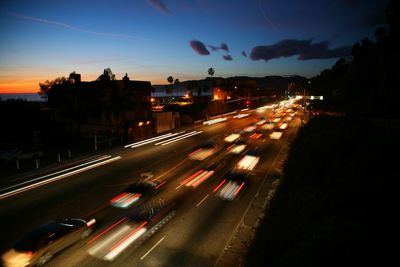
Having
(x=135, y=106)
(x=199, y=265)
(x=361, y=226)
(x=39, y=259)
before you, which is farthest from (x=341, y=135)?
(x=135, y=106)

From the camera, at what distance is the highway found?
11633 millimetres

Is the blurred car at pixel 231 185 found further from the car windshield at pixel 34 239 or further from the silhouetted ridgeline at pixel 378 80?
the silhouetted ridgeline at pixel 378 80

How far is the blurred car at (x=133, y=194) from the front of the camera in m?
17.2

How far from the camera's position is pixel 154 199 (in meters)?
17.7

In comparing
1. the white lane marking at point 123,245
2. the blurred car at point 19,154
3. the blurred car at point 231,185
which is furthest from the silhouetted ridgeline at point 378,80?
the blurred car at point 19,154

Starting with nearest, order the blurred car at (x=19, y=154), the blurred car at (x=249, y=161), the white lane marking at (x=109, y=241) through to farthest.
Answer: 1. the white lane marking at (x=109, y=241)
2. the blurred car at (x=249, y=161)
3. the blurred car at (x=19, y=154)

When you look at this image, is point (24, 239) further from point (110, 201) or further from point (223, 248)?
point (223, 248)

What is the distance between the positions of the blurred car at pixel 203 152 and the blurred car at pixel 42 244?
18.6 m

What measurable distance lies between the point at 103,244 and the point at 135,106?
120 feet

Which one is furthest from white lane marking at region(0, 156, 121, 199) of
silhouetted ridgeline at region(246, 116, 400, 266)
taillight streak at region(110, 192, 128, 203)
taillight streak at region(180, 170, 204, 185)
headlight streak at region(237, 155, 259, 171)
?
silhouetted ridgeline at region(246, 116, 400, 266)

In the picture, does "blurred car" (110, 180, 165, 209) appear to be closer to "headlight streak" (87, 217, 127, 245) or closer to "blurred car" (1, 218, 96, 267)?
"headlight streak" (87, 217, 127, 245)

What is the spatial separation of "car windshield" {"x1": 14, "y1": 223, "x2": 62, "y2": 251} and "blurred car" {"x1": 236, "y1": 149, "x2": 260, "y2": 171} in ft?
59.3

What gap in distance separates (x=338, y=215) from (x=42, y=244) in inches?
509

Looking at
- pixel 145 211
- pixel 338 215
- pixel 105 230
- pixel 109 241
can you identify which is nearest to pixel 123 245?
pixel 109 241
